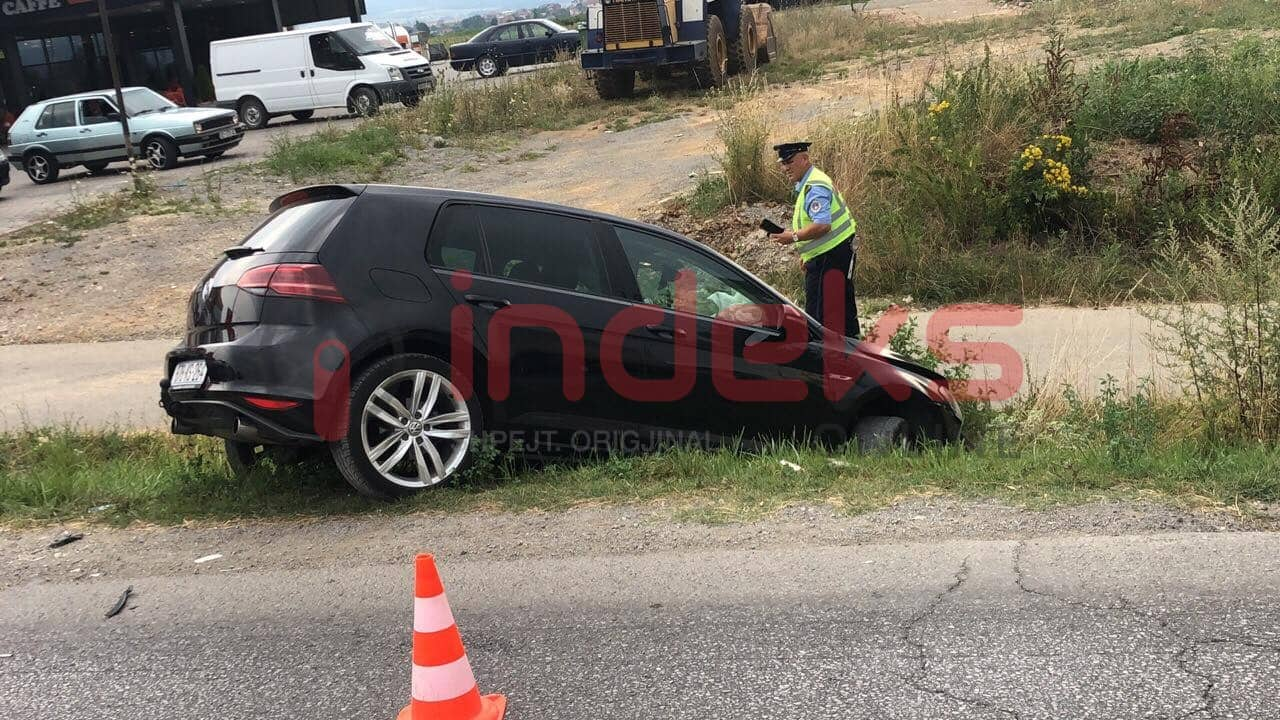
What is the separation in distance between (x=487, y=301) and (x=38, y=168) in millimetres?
22472

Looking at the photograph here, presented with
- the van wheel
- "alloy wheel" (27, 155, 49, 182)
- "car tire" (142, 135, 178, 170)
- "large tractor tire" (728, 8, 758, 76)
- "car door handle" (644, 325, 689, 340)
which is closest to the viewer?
"car door handle" (644, 325, 689, 340)

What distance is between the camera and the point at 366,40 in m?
28.7

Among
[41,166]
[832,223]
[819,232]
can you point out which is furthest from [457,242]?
[41,166]

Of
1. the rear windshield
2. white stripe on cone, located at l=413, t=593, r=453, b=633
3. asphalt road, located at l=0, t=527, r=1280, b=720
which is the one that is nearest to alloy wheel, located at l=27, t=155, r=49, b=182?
the rear windshield

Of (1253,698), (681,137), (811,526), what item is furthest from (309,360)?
(681,137)

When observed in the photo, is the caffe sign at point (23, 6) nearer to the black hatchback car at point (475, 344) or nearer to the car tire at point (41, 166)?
the car tire at point (41, 166)

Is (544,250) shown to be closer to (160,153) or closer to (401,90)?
(160,153)

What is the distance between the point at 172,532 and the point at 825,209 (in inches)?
191

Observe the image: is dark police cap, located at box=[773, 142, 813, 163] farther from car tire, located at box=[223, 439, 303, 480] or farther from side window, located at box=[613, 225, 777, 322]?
car tire, located at box=[223, 439, 303, 480]

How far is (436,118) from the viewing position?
23.0 m

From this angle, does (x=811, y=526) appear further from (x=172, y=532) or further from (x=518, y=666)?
(x=172, y=532)

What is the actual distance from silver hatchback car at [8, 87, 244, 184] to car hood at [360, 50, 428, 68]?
15.8 feet

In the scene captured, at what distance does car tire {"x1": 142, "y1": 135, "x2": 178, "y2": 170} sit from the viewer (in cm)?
2278

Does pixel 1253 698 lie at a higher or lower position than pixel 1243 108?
lower
